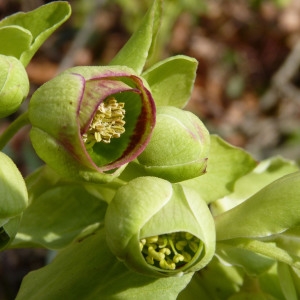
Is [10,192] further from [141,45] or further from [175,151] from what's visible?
[141,45]

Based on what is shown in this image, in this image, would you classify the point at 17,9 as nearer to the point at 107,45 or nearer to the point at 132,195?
the point at 107,45

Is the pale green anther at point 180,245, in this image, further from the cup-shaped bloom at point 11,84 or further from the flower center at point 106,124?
the cup-shaped bloom at point 11,84

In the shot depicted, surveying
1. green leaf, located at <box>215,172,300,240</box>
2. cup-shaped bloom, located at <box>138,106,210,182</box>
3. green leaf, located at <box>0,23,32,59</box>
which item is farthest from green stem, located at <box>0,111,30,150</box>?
green leaf, located at <box>215,172,300,240</box>

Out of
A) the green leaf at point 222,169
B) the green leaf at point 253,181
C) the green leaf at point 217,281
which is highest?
the green leaf at point 222,169

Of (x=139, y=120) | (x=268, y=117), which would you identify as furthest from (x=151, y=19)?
(x=268, y=117)

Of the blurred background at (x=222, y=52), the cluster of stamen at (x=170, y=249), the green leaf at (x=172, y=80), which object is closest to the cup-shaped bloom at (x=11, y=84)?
the green leaf at (x=172, y=80)

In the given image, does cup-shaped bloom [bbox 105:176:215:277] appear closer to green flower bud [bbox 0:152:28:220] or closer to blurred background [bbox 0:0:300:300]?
green flower bud [bbox 0:152:28:220]

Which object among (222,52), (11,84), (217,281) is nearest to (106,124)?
(11,84)
